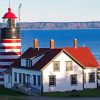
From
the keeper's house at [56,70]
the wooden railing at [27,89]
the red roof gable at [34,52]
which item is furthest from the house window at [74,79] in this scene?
the red roof gable at [34,52]

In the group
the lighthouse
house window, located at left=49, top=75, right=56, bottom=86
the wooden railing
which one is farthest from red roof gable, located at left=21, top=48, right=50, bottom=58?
house window, located at left=49, top=75, right=56, bottom=86

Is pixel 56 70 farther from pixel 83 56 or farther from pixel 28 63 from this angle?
pixel 83 56

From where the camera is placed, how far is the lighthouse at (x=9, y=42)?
57.0 meters

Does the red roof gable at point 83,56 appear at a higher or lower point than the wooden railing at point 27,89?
higher

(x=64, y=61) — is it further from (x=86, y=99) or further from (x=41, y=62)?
(x=86, y=99)

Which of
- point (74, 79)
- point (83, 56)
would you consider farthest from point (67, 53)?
point (83, 56)

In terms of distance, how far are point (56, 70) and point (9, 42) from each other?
7537mm

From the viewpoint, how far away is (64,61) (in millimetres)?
51500

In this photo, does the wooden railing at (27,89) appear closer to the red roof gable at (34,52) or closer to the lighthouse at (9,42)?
the red roof gable at (34,52)

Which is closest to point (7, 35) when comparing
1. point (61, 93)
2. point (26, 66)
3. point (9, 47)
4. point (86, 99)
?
point (9, 47)

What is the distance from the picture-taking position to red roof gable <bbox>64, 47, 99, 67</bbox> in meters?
54.4

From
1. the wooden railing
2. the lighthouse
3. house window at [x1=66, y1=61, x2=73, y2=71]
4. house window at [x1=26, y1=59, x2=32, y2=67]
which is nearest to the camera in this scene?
the wooden railing

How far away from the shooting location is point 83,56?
55875 millimetres

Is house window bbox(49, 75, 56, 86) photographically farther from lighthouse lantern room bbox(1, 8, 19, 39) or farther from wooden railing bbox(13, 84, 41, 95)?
lighthouse lantern room bbox(1, 8, 19, 39)
